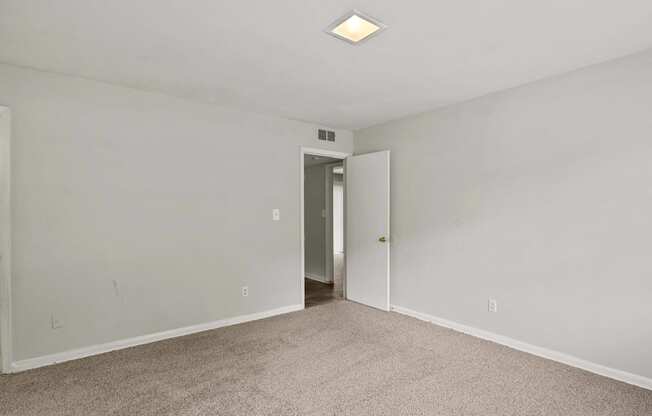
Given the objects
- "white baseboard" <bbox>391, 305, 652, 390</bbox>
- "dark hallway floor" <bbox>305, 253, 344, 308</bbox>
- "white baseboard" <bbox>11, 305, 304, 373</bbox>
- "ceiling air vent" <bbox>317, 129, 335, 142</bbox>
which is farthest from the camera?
"dark hallway floor" <bbox>305, 253, 344, 308</bbox>

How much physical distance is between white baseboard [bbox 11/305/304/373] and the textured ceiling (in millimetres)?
2258

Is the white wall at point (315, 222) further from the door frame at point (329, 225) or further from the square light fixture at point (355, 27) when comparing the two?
the square light fixture at point (355, 27)

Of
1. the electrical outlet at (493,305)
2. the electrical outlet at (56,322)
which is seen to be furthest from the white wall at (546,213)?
the electrical outlet at (56,322)

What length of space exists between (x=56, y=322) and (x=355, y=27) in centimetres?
315

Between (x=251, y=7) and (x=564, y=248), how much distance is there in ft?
9.40

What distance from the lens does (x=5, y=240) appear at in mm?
2592

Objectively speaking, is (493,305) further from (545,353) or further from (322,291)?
(322,291)

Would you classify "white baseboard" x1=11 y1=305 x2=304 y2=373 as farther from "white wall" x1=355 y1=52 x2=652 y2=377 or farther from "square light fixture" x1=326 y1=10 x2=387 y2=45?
"square light fixture" x1=326 y1=10 x2=387 y2=45

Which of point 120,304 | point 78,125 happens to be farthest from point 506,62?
point 120,304

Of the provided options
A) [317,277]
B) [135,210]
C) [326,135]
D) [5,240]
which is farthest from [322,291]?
[5,240]

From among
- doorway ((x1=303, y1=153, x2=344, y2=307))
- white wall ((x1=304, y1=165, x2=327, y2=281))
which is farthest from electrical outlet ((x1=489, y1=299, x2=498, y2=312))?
white wall ((x1=304, y1=165, x2=327, y2=281))

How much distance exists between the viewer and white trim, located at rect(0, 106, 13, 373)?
258cm

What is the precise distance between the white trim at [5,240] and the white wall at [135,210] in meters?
0.05

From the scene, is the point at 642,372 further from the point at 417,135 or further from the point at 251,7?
the point at 251,7
